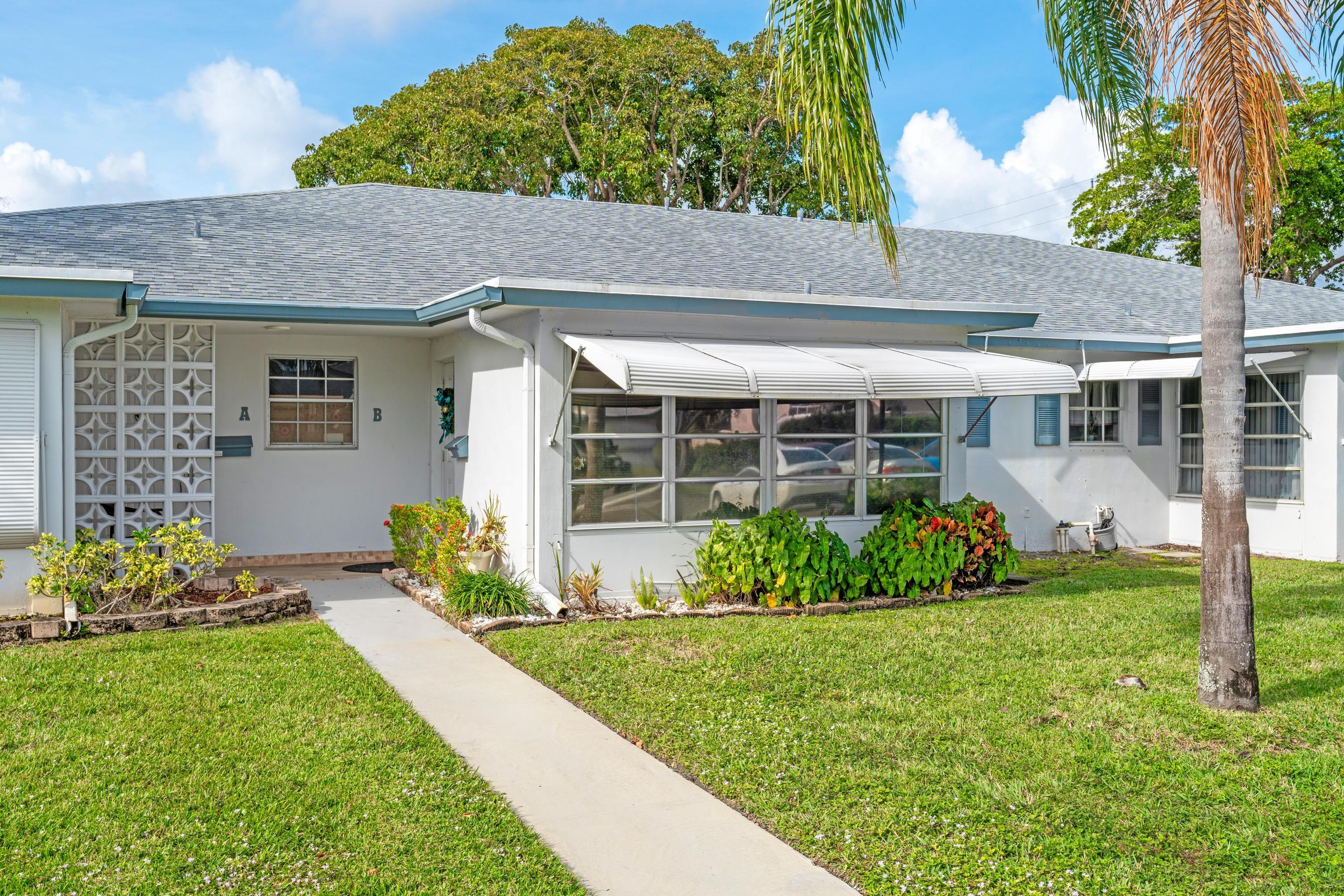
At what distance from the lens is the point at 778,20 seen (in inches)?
296

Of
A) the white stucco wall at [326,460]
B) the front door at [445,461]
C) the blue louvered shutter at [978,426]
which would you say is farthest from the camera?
the blue louvered shutter at [978,426]

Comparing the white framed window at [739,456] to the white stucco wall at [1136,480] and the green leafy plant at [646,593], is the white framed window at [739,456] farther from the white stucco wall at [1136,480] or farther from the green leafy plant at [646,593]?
the white stucco wall at [1136,480]

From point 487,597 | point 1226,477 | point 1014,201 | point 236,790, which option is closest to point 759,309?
point 487,597

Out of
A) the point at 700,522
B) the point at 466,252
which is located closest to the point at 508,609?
the point at 700,522

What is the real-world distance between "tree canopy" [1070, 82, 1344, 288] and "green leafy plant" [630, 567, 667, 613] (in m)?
26.3

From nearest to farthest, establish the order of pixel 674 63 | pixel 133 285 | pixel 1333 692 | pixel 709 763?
pixel 709 763 → pixel 1333 692 → pixel 133 285 → pixel 674 63

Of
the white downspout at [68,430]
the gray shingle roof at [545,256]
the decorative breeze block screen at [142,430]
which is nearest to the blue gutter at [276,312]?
the gray shingle roof at [545,256]

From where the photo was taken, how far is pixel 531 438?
10102 mm

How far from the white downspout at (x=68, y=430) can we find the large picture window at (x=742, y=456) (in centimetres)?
454

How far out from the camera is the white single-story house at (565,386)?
9914 mm

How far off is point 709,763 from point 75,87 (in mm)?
18140

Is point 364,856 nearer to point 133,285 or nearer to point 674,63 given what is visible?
point 133,285

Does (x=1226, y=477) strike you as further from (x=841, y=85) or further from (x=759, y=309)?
(x=759, y=309)

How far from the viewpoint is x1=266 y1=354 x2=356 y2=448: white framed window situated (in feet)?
43.3
